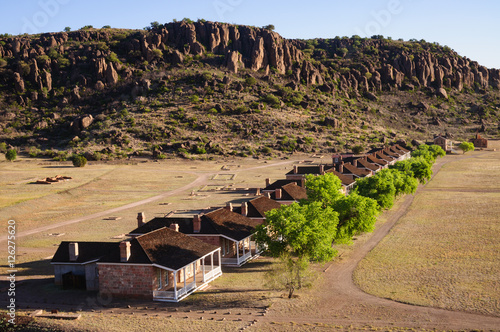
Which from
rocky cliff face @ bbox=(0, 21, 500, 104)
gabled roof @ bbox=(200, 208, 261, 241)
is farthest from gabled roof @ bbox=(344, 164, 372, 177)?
rocky cliff face @ bbox=(0, 21, 500, 104)

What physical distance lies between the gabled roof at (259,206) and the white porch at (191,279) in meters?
8.54

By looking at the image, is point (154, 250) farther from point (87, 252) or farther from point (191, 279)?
point (87, 252)

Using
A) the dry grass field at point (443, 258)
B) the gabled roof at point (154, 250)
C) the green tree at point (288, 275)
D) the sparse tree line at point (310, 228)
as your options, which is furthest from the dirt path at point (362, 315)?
the gabled roof at point (154, 250)

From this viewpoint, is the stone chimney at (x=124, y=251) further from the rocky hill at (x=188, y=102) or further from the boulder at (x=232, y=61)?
the boulder at (x=232, y=61)

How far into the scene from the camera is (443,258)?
132 feet

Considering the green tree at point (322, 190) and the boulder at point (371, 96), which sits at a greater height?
the boulder at point (371, 96)

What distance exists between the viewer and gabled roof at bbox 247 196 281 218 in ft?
155

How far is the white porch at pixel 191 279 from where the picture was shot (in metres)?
32.3

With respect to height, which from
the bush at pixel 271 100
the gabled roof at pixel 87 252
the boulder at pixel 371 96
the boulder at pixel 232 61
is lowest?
the gabled roof at pixel 87 252

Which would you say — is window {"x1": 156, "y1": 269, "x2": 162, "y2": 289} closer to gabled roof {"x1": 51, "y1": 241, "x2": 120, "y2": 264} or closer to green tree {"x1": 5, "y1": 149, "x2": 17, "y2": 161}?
gabled roof {"x1": 51, "y1": 241, "x2": 120, "y2": 264}

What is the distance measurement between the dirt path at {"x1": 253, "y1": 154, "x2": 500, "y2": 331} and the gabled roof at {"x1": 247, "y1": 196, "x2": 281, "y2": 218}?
535 inches

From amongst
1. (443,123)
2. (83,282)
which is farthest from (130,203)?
(443,123)

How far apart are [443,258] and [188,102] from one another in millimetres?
124819

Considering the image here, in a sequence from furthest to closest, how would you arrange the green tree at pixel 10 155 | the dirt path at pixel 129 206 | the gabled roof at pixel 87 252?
the green tree at pixel 10 155 < the dirt path at pixel 129 206 < the gabled roof at pixel 87 252
